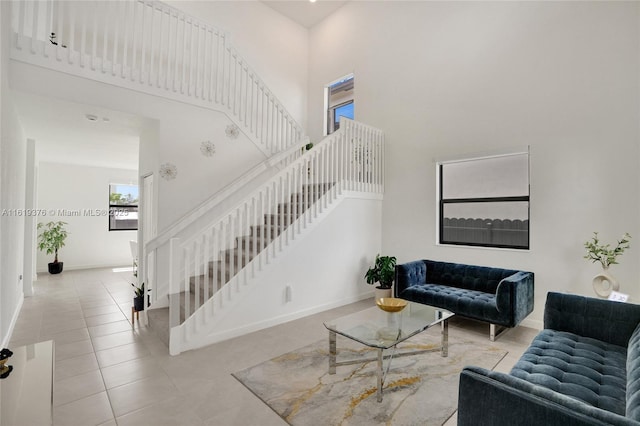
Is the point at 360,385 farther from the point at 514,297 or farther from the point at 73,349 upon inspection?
the point at 73,349

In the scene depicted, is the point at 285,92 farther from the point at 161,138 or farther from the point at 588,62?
the point at 588,62

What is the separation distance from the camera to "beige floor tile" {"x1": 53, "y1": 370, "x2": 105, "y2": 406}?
232 cm

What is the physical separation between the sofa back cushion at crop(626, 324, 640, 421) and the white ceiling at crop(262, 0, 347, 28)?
7405 millimetres

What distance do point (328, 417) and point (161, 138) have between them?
408 centimetres

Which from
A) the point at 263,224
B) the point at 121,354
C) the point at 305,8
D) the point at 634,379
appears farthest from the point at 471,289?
the point at 305,8

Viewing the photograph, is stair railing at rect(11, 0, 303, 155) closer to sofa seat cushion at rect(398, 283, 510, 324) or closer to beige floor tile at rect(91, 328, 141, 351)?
beige floor tile at rect(91, 328, 141, 351)

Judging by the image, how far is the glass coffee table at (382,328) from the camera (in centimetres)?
236

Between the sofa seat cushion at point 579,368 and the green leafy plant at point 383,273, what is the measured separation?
7.88 feet

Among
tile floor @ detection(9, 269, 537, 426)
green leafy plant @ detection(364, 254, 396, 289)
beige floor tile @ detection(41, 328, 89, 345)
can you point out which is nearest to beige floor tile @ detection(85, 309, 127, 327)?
tile floor @ detection(9, 269, 537, 426)

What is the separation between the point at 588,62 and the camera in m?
3.55

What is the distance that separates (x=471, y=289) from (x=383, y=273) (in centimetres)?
127

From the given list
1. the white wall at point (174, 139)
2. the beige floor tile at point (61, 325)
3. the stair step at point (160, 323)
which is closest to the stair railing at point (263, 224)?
the stair step at point (160, 323)

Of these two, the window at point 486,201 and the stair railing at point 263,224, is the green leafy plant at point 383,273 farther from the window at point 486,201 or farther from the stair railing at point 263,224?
the stair railing at point 263,224

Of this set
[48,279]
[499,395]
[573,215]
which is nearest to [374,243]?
[573,215]
